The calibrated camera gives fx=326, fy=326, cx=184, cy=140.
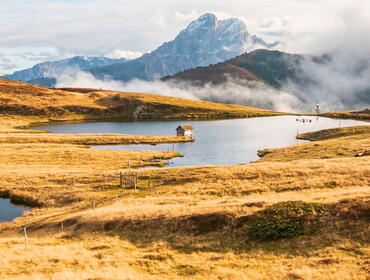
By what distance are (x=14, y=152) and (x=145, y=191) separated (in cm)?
5766

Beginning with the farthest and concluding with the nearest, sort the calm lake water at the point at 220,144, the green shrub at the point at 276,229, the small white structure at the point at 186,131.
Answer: the small white structure at the point at 186,131 < the calm lake water at the point at 220,144 < the green shrub at the point at 276,229

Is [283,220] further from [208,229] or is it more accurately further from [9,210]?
[9,210]

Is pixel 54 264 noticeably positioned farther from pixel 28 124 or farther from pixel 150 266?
pixel 28 124

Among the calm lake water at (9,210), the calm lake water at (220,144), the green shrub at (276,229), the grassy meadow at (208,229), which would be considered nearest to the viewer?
the grassy meadow at (208,229)

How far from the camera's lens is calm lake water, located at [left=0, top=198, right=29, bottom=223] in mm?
50750

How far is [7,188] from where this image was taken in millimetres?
60750

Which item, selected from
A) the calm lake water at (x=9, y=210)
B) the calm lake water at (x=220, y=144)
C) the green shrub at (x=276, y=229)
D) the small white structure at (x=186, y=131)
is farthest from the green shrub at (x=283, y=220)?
the small white structure at (x=186, y=131)

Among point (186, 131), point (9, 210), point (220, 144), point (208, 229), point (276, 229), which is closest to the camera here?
point (276, 229)

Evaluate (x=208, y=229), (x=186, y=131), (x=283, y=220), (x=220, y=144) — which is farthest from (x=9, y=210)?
(x=186, y=131)

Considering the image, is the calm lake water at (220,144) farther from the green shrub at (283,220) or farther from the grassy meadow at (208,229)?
the green shrub at (283,220)

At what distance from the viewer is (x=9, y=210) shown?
53.8 metres

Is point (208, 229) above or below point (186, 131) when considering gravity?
below

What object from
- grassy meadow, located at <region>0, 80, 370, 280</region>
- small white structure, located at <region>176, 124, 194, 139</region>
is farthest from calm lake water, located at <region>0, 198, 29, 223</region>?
small white structure, located at <region>176, 124, 194, 139</region>

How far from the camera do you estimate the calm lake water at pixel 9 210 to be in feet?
167
